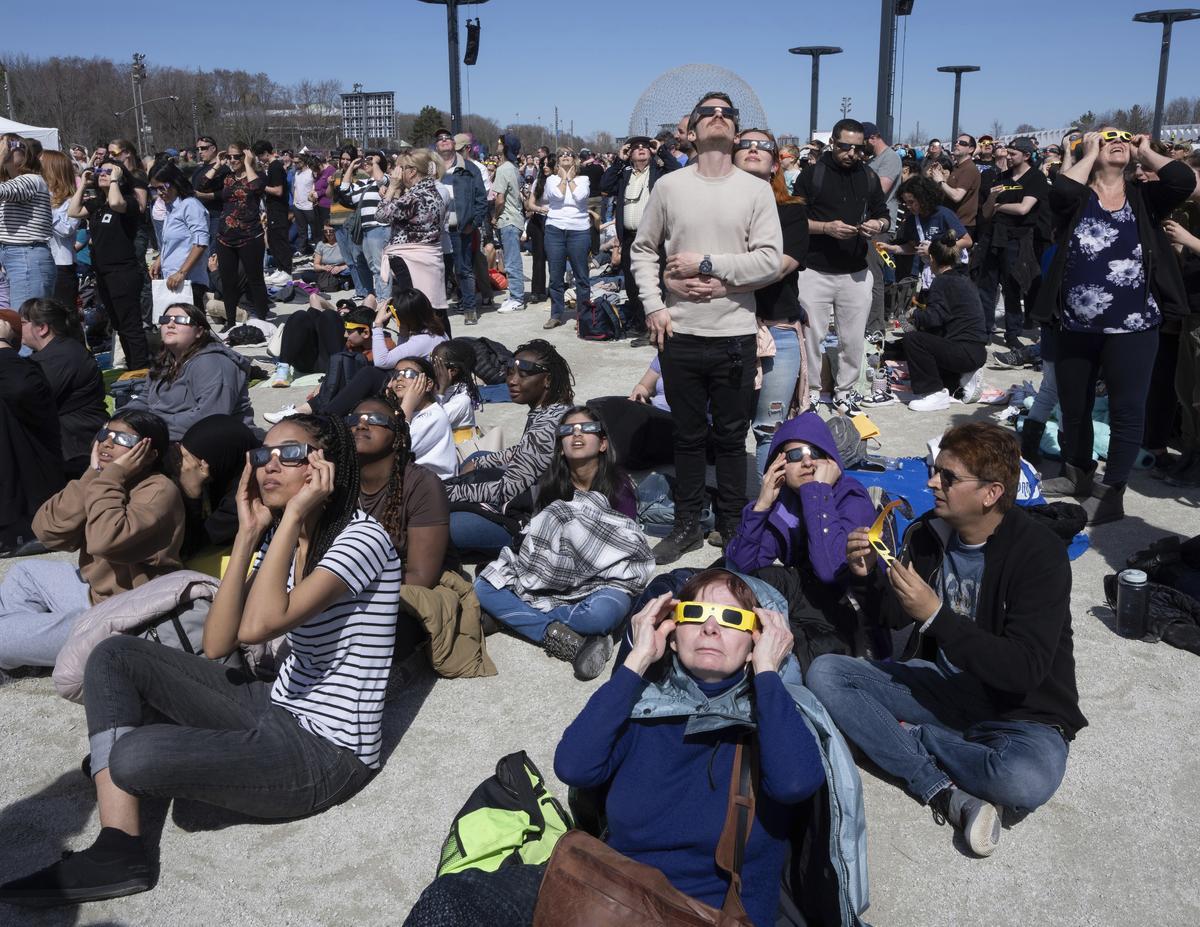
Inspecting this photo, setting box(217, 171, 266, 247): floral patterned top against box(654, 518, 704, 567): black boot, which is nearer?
box(654, 518, 704, 567): black boot

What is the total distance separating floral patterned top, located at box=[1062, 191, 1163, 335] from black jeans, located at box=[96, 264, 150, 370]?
7322 millimetres

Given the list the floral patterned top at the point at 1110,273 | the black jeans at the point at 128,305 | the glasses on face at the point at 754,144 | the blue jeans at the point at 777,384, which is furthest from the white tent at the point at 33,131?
the floral patterned top at the point at 1110,273

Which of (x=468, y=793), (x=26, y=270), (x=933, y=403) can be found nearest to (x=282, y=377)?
(x=26, y=270)

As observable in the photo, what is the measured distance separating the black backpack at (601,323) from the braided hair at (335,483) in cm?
735

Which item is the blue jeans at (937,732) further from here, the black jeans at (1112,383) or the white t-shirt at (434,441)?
the white t-shirt at (434,441)

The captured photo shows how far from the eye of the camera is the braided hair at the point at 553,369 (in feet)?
18.3

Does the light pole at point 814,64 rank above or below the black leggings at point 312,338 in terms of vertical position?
above

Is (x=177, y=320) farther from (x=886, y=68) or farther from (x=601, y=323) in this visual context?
(x=886, y=68)

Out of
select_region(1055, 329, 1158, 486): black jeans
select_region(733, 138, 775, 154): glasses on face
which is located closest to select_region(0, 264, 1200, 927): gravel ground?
select_region(1055, 329, 1158, 486): black jeans

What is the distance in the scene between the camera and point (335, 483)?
130 inches

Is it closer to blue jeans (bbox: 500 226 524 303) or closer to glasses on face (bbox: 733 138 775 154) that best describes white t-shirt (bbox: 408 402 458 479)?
glasses on face (bbox: 733 138 775 154)

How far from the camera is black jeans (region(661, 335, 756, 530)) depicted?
16.1 ft

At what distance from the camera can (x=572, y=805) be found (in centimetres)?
277

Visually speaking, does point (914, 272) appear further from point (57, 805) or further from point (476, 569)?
point (57, 805)
